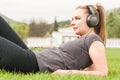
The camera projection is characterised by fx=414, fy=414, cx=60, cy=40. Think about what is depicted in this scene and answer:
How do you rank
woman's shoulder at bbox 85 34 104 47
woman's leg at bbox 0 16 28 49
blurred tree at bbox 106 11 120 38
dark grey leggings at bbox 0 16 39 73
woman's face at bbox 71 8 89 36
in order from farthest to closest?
blurred tree at bbox 106 11 120 38 → woman's face at bbox 71 8 89 36 → woman's leg at bbox 0 16 28 49 → woman's shoulder at bbox 85 34 104 47 → dark grey leggings at bbox 0 16 39 73

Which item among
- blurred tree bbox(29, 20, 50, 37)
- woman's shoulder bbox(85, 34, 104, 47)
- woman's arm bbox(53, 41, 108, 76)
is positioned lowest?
blurred tree bbox(29, 20, 50, 37)

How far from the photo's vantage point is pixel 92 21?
4598 mm

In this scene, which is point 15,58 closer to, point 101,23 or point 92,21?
point 92,21

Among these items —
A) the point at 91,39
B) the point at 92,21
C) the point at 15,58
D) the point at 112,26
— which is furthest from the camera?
the point at 112,26

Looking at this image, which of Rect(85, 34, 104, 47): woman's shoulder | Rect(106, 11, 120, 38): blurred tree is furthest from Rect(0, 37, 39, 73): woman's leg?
Rect(106, 11, 120, 38): blurred tree

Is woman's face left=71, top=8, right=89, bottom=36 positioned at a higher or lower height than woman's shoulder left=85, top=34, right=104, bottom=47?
higher

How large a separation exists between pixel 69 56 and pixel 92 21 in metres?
0.48

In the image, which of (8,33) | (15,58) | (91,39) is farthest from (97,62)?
(8,33)

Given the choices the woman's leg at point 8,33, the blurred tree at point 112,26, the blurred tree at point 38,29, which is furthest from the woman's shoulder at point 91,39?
the blurred tree at point 38,29

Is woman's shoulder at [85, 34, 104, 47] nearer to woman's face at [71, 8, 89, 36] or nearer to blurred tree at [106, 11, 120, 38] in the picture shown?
woman's face at [71, 8, 89, 36]

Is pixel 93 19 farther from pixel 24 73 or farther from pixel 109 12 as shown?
pixel 109 12

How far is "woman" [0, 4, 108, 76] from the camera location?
425 centimetres

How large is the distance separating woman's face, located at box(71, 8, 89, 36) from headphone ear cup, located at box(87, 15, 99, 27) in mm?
81

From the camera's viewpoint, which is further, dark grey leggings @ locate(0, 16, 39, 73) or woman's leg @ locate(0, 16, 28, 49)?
woman's leg @ locate(0, 16, 28, 49)
